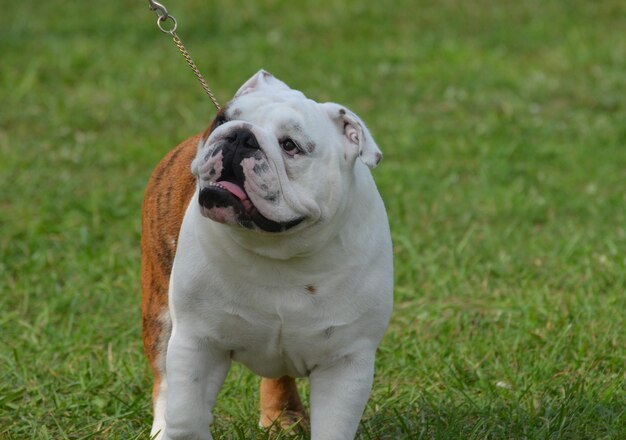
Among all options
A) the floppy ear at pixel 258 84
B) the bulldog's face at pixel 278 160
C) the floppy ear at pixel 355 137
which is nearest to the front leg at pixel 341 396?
the bulldog's face at pixel 278 160

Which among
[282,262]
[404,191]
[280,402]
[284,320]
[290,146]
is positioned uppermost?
[290,146]

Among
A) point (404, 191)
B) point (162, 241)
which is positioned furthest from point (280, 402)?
point (404, 191)

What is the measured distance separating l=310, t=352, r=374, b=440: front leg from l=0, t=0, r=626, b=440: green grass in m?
0.60

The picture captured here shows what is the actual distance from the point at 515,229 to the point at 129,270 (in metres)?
2.21

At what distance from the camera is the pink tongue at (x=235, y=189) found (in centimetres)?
311

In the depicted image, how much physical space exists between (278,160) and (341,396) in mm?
783

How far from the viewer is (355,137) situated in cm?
333

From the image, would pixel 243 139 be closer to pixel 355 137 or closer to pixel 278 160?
pixel 278 160

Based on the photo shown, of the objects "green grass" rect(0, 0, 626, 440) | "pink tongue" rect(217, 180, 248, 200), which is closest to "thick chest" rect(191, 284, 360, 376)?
"pink tongue" rect(217, 180, 248, 200)

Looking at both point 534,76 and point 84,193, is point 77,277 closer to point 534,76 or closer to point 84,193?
point 84,193

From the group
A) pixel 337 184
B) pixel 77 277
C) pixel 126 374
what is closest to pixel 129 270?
pixel 77 277

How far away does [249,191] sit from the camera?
3117 millimetres

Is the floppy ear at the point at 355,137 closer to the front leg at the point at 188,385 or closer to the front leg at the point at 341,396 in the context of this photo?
the front leg at the point at 341,396

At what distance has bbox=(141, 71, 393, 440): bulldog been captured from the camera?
3.15 meters
